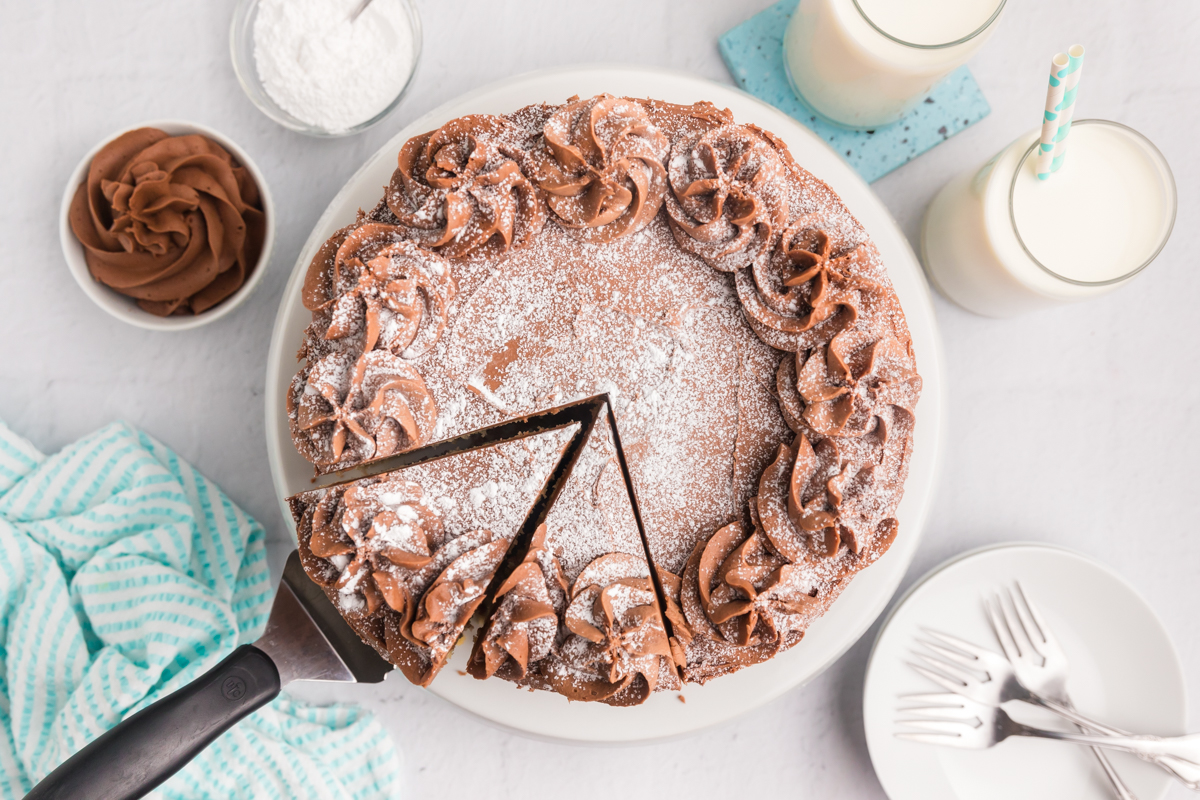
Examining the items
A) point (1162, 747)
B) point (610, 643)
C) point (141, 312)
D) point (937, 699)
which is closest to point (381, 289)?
point (610, 643)

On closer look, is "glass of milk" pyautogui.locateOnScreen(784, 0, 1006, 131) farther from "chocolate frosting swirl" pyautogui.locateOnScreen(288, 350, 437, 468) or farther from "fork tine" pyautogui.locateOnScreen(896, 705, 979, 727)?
"fork tine" pyautogui.locateOnScreen(896, 705, 979, 727)

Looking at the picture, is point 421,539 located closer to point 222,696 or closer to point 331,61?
point 222,696

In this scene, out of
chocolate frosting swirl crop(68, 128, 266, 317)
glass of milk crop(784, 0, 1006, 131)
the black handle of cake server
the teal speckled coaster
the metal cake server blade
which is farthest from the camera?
the teal speckled coaster

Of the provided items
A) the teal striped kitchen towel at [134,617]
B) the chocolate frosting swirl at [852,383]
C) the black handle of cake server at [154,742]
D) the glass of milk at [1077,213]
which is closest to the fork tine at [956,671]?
the chocolate frosting swirl at [852,383]

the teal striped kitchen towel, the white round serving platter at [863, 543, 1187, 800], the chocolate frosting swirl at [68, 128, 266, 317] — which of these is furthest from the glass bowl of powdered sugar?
the white round serving platter at [863, 543, 1187, 800]

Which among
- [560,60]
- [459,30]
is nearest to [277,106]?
[459,30]

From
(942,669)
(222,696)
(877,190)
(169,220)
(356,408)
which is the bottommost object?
(942,669)
